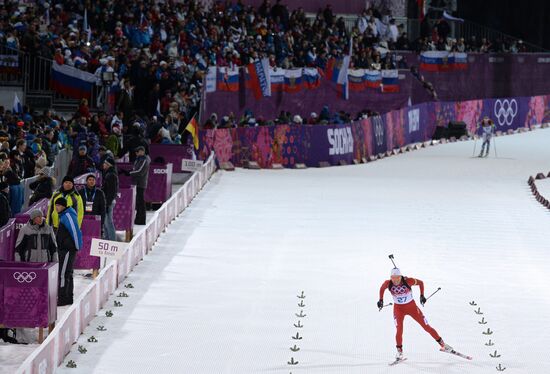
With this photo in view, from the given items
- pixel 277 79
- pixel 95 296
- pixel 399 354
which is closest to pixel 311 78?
pixel 277 79

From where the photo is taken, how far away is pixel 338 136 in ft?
134

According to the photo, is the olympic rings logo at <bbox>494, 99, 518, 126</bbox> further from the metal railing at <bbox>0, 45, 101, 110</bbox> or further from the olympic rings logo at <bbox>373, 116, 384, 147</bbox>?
the metal railing at <bbox>0, 45, 101, 110</bbox>

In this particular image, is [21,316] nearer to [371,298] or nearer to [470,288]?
[371,298]

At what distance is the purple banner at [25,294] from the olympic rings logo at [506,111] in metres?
42.6

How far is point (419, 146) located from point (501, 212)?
60.3ft

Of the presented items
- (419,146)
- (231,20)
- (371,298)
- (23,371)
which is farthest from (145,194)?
(419,146)

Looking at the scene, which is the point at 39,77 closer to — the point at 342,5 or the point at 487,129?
the point at 487,129

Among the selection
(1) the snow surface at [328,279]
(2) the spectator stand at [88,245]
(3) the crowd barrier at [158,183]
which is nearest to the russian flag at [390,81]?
(1) the snow surface at [328,279]

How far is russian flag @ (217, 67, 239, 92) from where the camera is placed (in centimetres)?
3669

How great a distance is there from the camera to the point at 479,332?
17.5 meters

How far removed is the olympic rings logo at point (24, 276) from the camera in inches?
603

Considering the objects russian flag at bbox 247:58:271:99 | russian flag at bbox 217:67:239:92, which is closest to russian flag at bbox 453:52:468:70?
russian flag at bbox 247:58:271:99

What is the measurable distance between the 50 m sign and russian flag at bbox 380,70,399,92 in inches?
1169

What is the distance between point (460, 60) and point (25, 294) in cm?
4074
